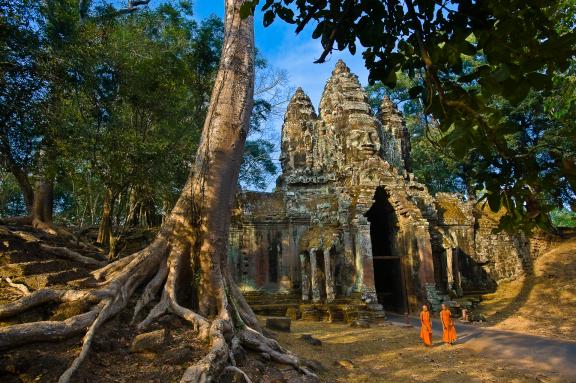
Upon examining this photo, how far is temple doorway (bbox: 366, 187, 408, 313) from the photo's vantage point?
1500 cm

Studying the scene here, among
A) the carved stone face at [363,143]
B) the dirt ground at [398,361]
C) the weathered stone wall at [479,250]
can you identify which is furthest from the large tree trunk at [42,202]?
the weathered stone wall at [479,250]

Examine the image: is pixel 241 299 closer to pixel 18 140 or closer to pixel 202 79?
pixel 18 140

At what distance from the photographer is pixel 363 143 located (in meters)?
16.5

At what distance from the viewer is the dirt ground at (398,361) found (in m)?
6.04

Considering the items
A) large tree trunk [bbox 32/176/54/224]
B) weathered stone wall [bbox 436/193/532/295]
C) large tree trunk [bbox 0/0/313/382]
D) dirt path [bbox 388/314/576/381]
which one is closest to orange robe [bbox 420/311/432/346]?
dirt path [bbox 388/314/576/381]

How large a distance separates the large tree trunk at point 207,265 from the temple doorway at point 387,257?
32.0ft

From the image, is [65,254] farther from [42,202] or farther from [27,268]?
[42,202]

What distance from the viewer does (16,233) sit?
6875mm

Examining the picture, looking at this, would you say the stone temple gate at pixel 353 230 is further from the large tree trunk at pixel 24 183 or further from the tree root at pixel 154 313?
the tree root at pixel 154 313

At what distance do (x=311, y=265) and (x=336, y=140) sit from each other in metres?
6.11

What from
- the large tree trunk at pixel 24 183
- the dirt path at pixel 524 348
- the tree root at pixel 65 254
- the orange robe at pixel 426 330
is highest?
the large tree trunk at pixel 24 183

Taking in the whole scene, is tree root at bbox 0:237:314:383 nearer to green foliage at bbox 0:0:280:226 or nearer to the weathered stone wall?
green foliage at bbox 0:0:280:226

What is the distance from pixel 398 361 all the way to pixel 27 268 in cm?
593

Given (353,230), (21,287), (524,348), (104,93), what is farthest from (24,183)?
(524,348)
